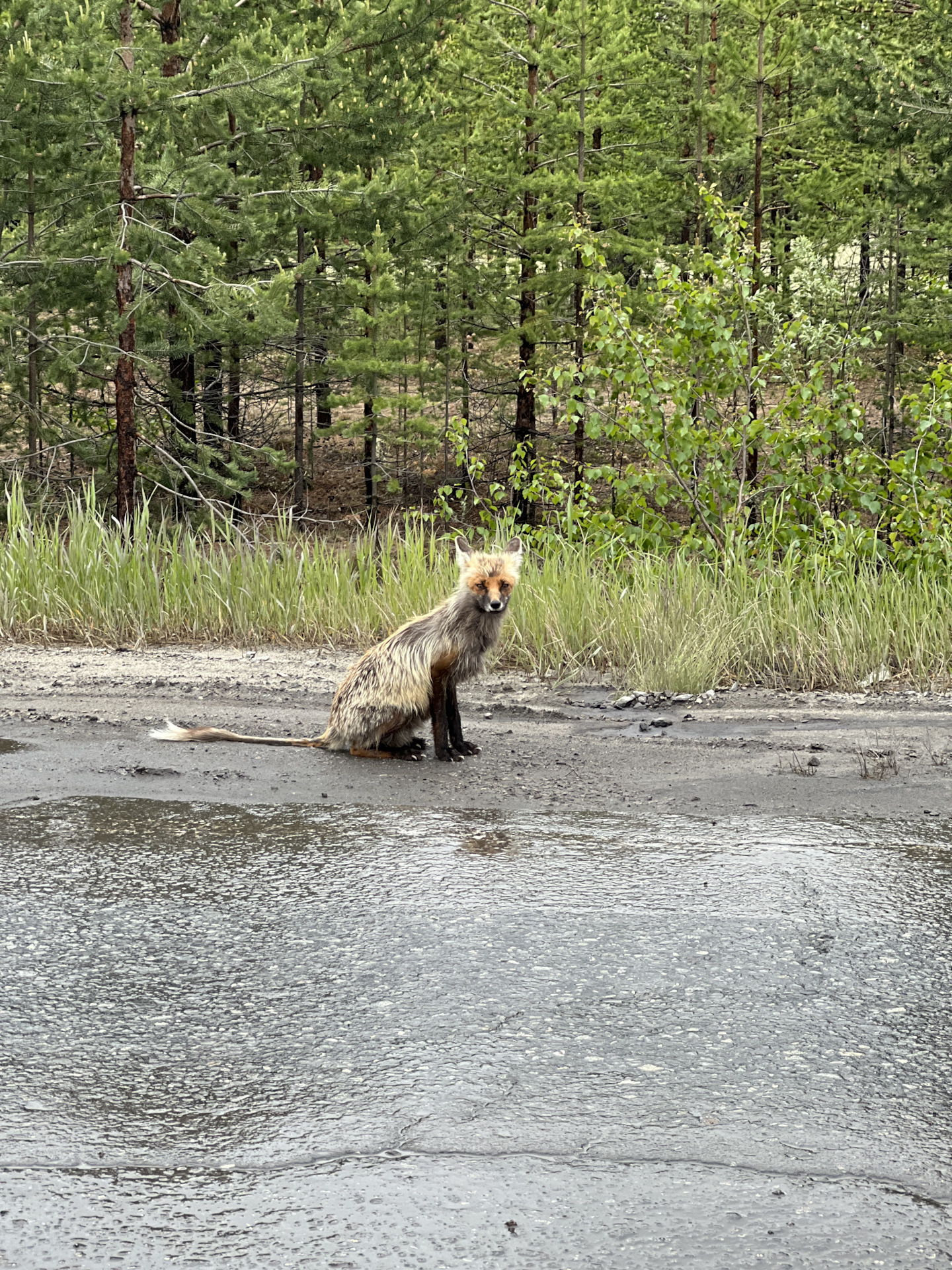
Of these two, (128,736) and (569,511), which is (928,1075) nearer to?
(128,736)

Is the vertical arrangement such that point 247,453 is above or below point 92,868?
above

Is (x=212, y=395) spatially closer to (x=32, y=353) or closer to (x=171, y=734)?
(x=32, y=353)

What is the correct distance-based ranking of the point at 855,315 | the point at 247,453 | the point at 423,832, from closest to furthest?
1. the point at 423,832
2. the point at 855,315
3. the point at 247,453

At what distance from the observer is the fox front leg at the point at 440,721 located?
7.00m

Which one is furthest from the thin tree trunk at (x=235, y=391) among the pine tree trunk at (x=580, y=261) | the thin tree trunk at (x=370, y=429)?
the pine tree trunk at (x=580, y=261)

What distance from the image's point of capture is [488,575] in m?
7.05

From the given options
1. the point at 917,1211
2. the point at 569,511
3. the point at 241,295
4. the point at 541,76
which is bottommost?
the point at 917,1211

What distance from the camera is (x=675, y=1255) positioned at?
2793mm

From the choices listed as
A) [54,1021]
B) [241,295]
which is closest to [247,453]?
[241,295]

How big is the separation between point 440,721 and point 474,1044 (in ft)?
11.0

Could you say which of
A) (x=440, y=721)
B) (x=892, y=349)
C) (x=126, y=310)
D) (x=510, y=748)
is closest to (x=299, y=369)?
(x=126, y=310)

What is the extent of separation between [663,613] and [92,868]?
521 cm

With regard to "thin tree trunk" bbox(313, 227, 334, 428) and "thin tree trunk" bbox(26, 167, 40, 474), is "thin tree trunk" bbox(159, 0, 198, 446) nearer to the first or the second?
"thin tree trunk" bbox(26, 167, 40, 474)

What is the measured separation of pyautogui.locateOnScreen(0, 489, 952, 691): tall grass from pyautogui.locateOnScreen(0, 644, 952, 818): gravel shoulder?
16.9 inches
